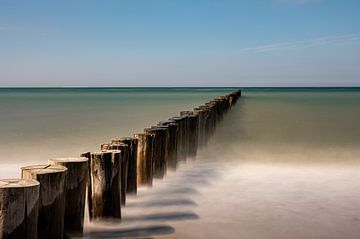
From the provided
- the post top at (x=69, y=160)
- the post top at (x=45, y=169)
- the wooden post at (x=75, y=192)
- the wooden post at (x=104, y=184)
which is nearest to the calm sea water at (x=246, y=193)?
the wooden post at (x=104, y=184)

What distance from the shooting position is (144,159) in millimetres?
4332

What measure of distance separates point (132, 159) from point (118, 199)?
0.69 metres

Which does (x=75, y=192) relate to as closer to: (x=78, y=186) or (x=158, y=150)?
(x=78, y=186)

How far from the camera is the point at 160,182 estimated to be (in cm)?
477

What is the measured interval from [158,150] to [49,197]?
92.7 inches

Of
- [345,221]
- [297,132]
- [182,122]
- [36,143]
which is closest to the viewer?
[345,221]

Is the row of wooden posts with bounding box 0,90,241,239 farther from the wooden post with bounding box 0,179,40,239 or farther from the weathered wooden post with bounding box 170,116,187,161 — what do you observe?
the weathered wooden post with bounding box 170,116,187,161

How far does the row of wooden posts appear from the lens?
6.95ft

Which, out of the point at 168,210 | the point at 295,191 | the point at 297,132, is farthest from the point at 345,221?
the point at 297,132

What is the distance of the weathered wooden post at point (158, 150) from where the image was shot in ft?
15.2

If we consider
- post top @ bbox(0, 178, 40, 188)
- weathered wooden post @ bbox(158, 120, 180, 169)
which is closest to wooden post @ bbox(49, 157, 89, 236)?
post top @ bbox(0, 178, 40, 188)

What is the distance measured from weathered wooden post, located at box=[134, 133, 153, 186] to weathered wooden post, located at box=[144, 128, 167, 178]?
208 millimetres

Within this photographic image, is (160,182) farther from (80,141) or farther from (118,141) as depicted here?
(80,141)

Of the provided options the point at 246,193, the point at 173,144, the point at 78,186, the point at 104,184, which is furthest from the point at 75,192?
the point at 173,144
